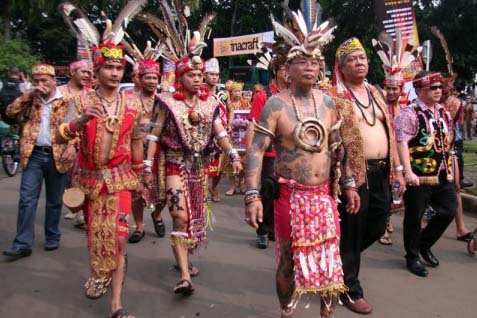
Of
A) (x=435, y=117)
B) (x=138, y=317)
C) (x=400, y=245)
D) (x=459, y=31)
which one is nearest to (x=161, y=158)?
(x=138, y=317)

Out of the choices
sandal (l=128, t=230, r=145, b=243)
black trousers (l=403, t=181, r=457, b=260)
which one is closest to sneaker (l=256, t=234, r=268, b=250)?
sandal (l=128, t=230, r=145, b=243)

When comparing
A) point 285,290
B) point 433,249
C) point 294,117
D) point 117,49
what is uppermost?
point 117,49

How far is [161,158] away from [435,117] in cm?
277

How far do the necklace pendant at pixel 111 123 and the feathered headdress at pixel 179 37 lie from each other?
0.91 meters

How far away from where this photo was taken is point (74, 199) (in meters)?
3.79

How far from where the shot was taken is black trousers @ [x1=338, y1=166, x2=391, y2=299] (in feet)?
13.3

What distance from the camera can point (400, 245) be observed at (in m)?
5.98

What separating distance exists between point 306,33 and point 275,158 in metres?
0.92

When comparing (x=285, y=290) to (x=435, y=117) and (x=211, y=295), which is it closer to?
(x=211, y=295)

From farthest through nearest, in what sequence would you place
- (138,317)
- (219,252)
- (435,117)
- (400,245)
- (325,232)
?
(400,245) → (219,252) → (435,117) → (138,317) → (325,232)

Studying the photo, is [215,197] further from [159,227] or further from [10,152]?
[10,152]

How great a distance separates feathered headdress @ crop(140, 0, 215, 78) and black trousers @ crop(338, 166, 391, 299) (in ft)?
6.12

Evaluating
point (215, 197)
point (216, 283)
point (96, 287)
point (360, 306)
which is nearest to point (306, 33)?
point (360, 306)

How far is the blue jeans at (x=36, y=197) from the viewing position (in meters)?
5.28
